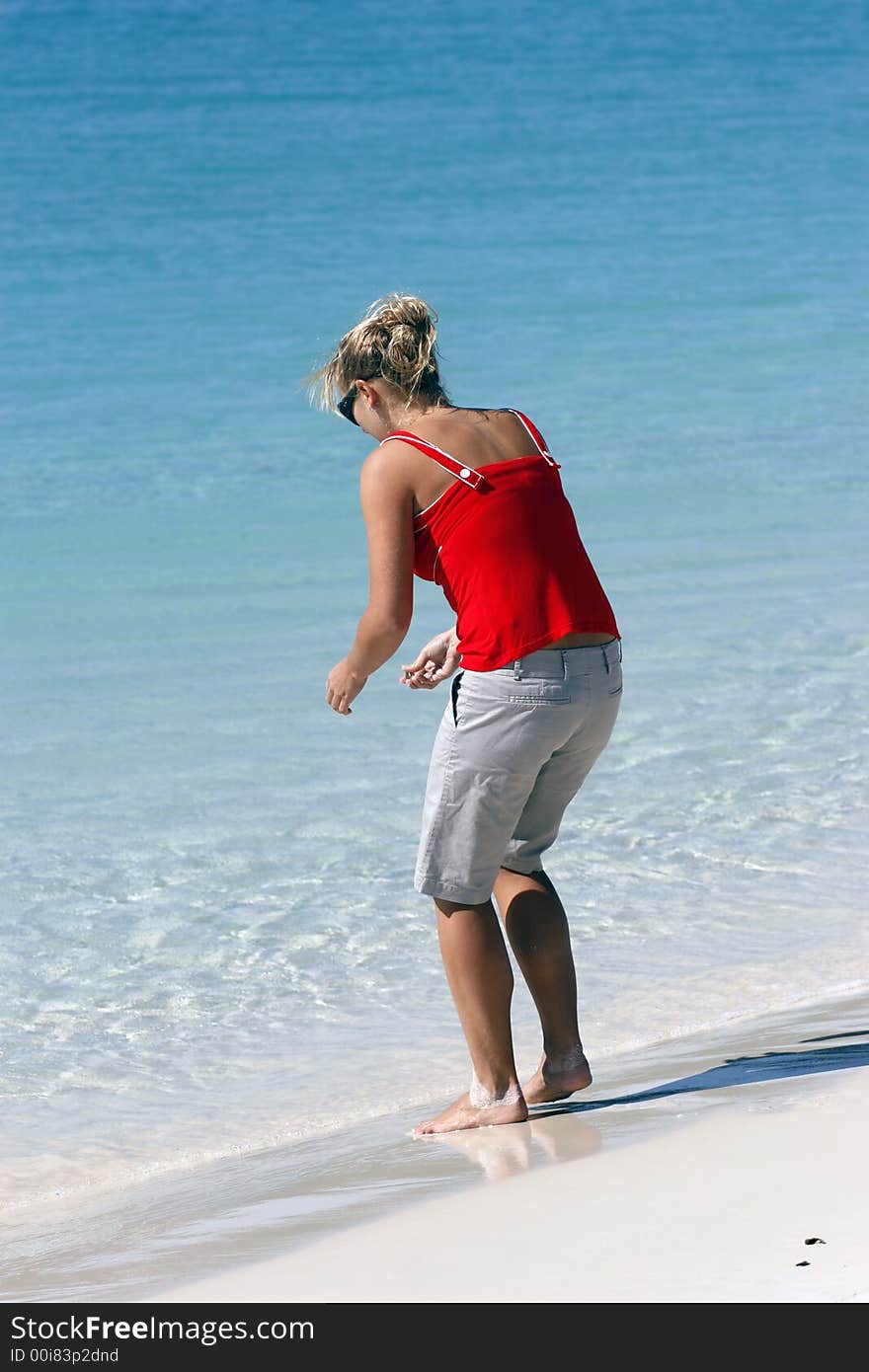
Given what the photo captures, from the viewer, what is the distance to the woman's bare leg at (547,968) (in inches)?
151

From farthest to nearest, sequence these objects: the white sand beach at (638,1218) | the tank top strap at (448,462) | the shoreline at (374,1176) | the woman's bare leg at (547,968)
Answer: the woman's bare leg at (547,968)
the tank top strap at (448,462)
the shoreline at (374,1176)
the white sand beach at (638,1218)

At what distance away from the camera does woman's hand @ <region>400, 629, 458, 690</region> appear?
12.2 feet

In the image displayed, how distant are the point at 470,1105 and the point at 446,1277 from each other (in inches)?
39.6

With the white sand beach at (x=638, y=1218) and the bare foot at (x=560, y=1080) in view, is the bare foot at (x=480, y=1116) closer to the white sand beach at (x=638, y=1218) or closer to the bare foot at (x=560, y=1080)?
the white sand beach at (x=638, y=1218)

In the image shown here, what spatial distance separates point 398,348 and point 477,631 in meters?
0.60

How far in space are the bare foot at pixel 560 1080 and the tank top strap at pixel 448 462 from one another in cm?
128

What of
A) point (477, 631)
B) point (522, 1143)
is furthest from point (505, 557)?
point (522, 1143)

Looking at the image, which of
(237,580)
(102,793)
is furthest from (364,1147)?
(237,580)

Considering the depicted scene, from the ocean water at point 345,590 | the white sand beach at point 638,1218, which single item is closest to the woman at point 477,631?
the white sand beach at point 638,1218

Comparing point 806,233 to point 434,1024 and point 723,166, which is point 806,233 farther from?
point 434,1024

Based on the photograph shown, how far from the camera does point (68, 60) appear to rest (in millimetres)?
37938

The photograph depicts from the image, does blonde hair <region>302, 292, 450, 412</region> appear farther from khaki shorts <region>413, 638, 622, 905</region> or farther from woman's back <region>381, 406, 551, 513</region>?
khaki shorts <region>413, 638, 622, 905</region>

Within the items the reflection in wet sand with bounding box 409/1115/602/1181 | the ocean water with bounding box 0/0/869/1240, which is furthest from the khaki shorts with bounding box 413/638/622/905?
the ocean water with bounding box 0/0/869/1240

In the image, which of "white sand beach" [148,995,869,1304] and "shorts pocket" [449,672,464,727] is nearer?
"white sand beach" [148,995,869,1304]
